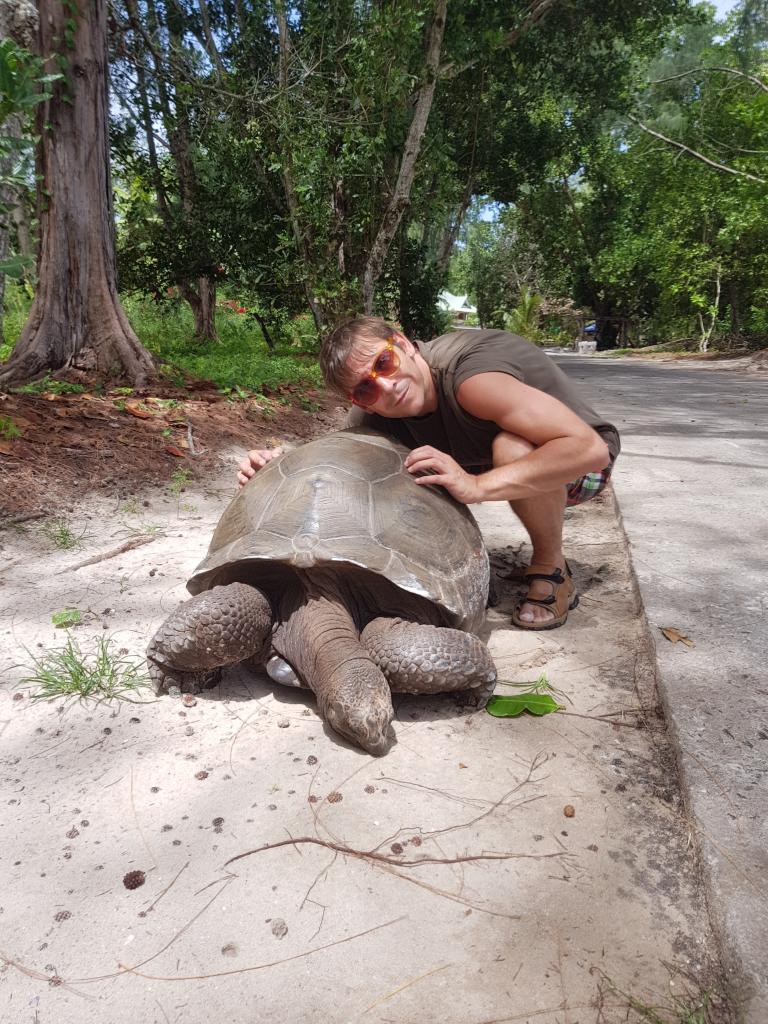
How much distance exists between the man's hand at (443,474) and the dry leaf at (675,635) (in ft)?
2.50

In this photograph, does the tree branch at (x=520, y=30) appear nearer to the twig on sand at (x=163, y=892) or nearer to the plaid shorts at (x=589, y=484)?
the plaid shorts at (x=589, y=484)

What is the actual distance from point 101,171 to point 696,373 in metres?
12.6

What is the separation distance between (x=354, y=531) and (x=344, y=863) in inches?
38.1

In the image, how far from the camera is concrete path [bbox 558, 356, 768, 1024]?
123cm

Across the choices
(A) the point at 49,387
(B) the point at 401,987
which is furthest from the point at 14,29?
(B) the point at 401,987

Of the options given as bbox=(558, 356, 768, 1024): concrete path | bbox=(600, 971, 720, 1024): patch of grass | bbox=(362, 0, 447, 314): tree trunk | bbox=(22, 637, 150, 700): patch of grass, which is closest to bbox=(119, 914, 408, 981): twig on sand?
bbox=(600, 971, 720, 1024): patch of grass

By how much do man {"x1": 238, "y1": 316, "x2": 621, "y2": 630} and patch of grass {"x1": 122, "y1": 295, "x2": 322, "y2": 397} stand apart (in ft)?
12.1

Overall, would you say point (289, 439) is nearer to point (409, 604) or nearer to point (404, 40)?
point (409, 604)

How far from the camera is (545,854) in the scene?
142cm

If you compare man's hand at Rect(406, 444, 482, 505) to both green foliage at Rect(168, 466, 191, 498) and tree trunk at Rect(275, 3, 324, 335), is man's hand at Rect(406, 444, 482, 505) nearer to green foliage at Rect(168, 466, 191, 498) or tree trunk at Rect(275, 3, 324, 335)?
green foliage at Rect(168, 466, 191, 498)

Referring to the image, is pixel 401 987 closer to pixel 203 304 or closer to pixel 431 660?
pixel 431 660

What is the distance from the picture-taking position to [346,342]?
7.91 ft

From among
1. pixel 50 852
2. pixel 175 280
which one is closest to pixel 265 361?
pixel 175 280

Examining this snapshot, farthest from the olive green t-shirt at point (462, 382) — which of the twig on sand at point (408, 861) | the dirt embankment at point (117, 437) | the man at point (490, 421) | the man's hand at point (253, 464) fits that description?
the dirt embankment at point (117, 437)
